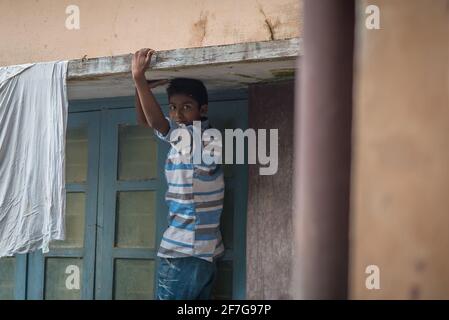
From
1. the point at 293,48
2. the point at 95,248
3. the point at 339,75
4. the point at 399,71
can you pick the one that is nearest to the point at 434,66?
the point at 399,71

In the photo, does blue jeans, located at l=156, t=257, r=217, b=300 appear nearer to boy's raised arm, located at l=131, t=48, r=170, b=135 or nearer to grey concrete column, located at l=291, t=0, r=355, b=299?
boy's raised arm, located at l=131, t=48, r=170, b=135

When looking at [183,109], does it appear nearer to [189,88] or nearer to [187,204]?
[189,88]

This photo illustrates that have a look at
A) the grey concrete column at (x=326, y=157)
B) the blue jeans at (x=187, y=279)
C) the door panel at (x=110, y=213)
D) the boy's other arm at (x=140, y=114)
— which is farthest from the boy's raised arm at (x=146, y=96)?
the grey concrete column at (x=326, y=157)

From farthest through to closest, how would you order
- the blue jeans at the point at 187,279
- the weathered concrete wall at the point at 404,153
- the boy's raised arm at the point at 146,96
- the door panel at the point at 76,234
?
the door panel at the point at 76,234 → the blue jeans at the point at 187,279 → the boy's raised arm at the point at 146,96 → the weathered concrete wall at the point at 404,153

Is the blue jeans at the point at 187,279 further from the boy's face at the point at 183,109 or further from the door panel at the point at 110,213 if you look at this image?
the boy's face at the point at 183,109

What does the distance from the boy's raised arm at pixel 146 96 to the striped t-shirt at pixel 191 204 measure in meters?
0.09

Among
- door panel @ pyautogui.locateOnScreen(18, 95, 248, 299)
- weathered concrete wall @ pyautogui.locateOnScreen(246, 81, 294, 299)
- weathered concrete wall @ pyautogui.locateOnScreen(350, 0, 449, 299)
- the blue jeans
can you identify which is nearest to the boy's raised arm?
door panel @ pyautogui.locateOnScreen(18, 95, 248, 299)

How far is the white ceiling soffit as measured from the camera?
409 cm

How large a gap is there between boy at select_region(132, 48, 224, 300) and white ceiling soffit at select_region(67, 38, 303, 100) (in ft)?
0.50

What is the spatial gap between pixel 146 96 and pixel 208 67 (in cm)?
41

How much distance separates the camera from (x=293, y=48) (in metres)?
4.01

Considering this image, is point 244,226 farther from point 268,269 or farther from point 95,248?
point 95,248

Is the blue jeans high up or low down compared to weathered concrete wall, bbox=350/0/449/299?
down

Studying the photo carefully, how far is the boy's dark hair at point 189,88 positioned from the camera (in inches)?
183
